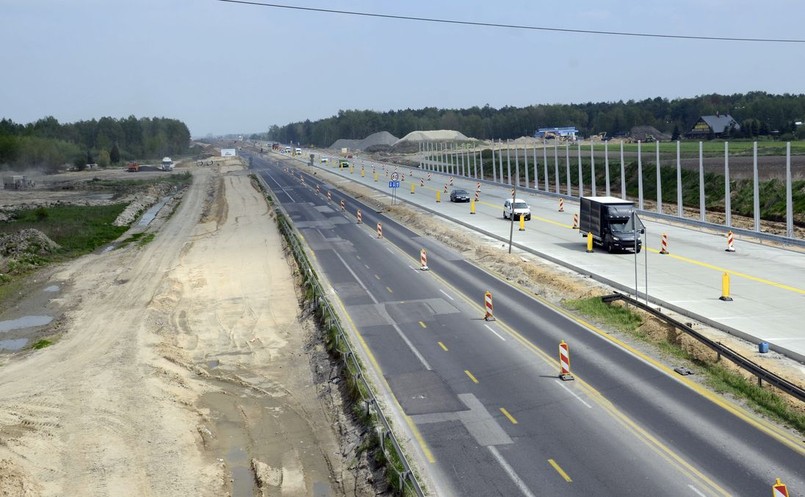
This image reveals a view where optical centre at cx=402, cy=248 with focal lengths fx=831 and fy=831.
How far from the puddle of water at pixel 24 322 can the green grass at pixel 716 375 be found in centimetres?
2436

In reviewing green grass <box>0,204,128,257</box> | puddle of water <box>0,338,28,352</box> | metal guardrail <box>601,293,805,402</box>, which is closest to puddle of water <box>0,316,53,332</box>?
puddle of water <box>0,338,28,352</box>

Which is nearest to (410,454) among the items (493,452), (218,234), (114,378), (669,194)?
(493,452)

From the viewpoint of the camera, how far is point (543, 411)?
2086cm

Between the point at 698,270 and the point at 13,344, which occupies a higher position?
the point at 698,270

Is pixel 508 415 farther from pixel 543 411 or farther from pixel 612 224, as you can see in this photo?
pixel 612 224

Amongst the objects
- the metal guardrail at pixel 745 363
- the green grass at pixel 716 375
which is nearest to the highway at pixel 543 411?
the green grass at pixel 716 375

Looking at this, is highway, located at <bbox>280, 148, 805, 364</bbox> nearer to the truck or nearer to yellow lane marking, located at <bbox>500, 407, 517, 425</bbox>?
the truck

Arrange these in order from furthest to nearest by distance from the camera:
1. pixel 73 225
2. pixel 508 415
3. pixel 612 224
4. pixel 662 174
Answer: pixel 662 174
pixel 73 225
pixel 612 224
pixel 508 415

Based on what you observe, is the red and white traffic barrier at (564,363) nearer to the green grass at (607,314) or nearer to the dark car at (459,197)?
the green grass at (607,314)

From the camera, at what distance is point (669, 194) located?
84.0m

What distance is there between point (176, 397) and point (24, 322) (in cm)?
1701

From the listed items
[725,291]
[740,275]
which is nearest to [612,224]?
[740,275]

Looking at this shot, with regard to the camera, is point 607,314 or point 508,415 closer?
point 508,415

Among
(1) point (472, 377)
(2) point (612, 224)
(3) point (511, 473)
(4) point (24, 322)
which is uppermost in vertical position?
(2) point (612, 224)
